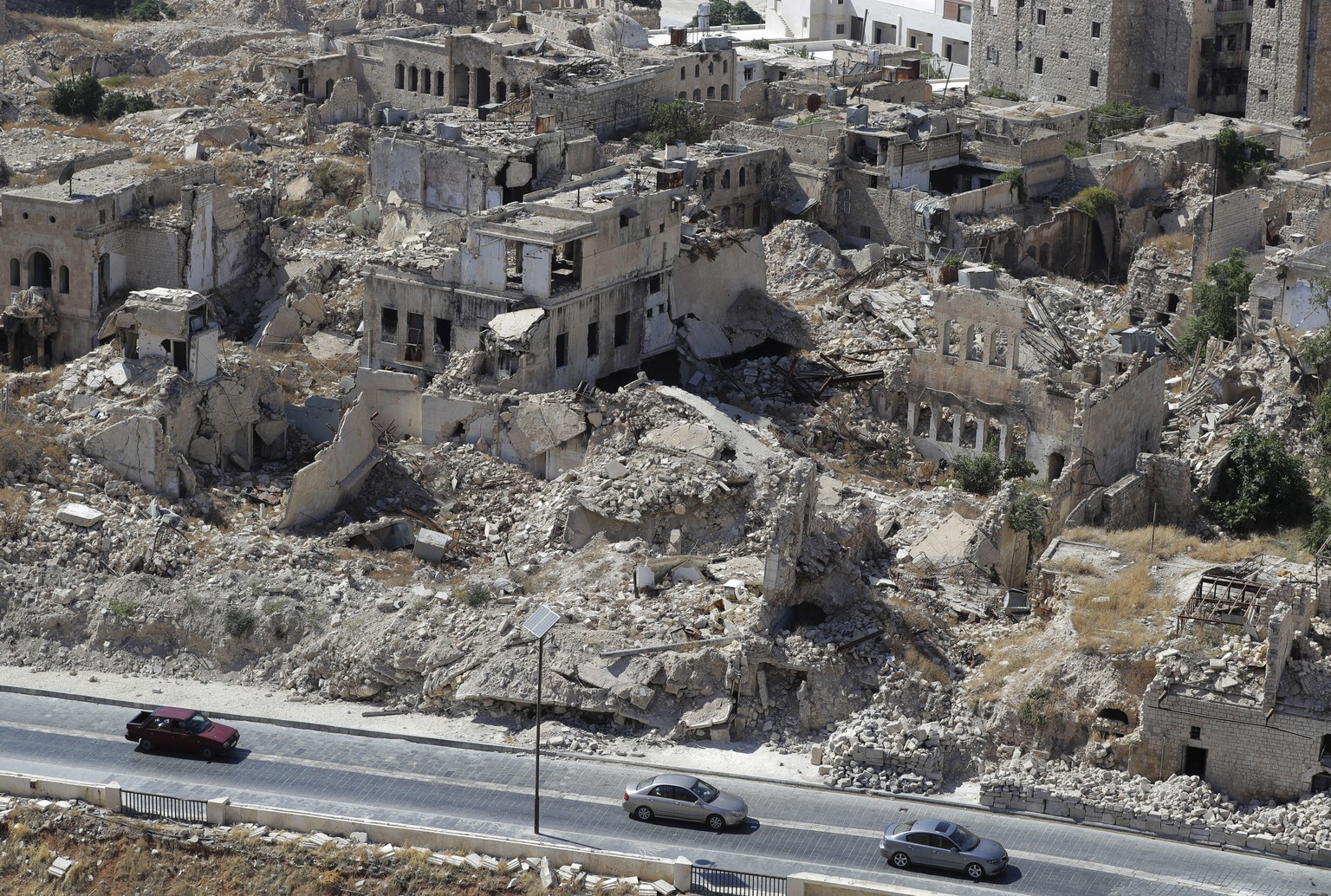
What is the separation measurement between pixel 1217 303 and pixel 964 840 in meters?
27.4

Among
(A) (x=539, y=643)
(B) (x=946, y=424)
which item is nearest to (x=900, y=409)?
(B) (x=946, y=424)

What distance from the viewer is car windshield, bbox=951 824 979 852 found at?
3697 centimetres

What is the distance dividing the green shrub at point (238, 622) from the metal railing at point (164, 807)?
532 cm

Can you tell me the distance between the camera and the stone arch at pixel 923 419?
57250mm

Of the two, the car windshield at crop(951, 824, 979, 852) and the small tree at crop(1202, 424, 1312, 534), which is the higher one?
the small tree at crop(1202, 424, 1312, 534)

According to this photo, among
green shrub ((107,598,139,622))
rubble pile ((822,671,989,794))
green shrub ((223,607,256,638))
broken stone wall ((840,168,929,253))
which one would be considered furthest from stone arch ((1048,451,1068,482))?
green shrub ((107,598,139,622))

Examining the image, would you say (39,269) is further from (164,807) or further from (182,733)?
(164,807)

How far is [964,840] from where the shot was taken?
122 ft

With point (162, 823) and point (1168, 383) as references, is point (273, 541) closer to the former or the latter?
point (162, 823)

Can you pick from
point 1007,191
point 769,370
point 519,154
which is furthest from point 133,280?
point 1007,191

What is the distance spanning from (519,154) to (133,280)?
10.7 m

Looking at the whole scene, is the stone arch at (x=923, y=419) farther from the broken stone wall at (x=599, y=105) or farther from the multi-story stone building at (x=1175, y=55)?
the multi-story stone building at (x=1175, y=55)

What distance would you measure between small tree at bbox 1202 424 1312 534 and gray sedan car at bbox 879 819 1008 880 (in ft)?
51.2

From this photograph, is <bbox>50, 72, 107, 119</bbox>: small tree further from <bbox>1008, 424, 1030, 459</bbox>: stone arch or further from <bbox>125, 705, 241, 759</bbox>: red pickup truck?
<bbox>125, 705, 241, 759</bbox>: red pickup truck
